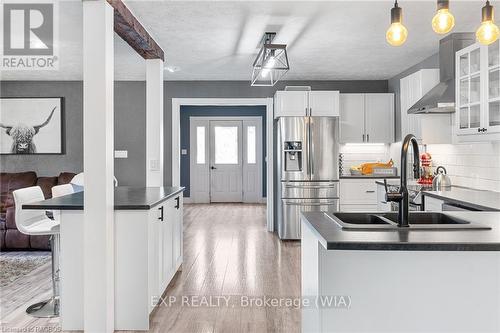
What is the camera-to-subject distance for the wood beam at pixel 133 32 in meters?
3.28

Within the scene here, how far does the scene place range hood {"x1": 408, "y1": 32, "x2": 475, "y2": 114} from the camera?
416cm

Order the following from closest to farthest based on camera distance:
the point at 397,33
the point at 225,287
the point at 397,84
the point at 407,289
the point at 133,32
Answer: the point at 407,289 < the point at 397,33 < the point at 133,32 < the point at 225,287 < the point at 397,84

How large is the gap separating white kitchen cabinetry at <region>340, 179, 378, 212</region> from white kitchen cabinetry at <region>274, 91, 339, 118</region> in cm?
102

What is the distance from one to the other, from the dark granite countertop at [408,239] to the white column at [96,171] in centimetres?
156

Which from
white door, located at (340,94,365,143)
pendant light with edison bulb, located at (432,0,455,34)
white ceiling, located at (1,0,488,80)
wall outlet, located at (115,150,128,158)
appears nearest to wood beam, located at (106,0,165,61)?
white ceiling, located at (1,0,488,80)

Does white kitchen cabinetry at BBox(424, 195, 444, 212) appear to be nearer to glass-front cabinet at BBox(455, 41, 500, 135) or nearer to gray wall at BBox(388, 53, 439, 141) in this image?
glass-front cabinet at BBox(455, 41, 500, 135)

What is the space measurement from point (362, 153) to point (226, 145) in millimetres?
4891

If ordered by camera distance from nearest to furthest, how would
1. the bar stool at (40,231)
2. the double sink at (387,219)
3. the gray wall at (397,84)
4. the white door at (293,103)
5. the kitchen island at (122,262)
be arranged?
1. the double sink at (387,219)
2. the kitchen island at (122,262)
3. the bar stool at (40,231)
4. the gray wall at (397,84)
5. the white door at (293,103)

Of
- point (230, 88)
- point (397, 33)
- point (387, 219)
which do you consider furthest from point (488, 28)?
point (230, 88)

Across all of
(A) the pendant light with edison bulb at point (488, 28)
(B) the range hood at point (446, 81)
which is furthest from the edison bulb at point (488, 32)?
(B) the range hood at point (446, 81)

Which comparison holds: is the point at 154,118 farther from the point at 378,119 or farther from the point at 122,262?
the point at 378,119

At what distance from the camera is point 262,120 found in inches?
425

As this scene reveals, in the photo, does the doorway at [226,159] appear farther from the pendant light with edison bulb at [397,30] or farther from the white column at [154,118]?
the pendant light with edison bulb at [397,30]

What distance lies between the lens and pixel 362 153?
263 inches
